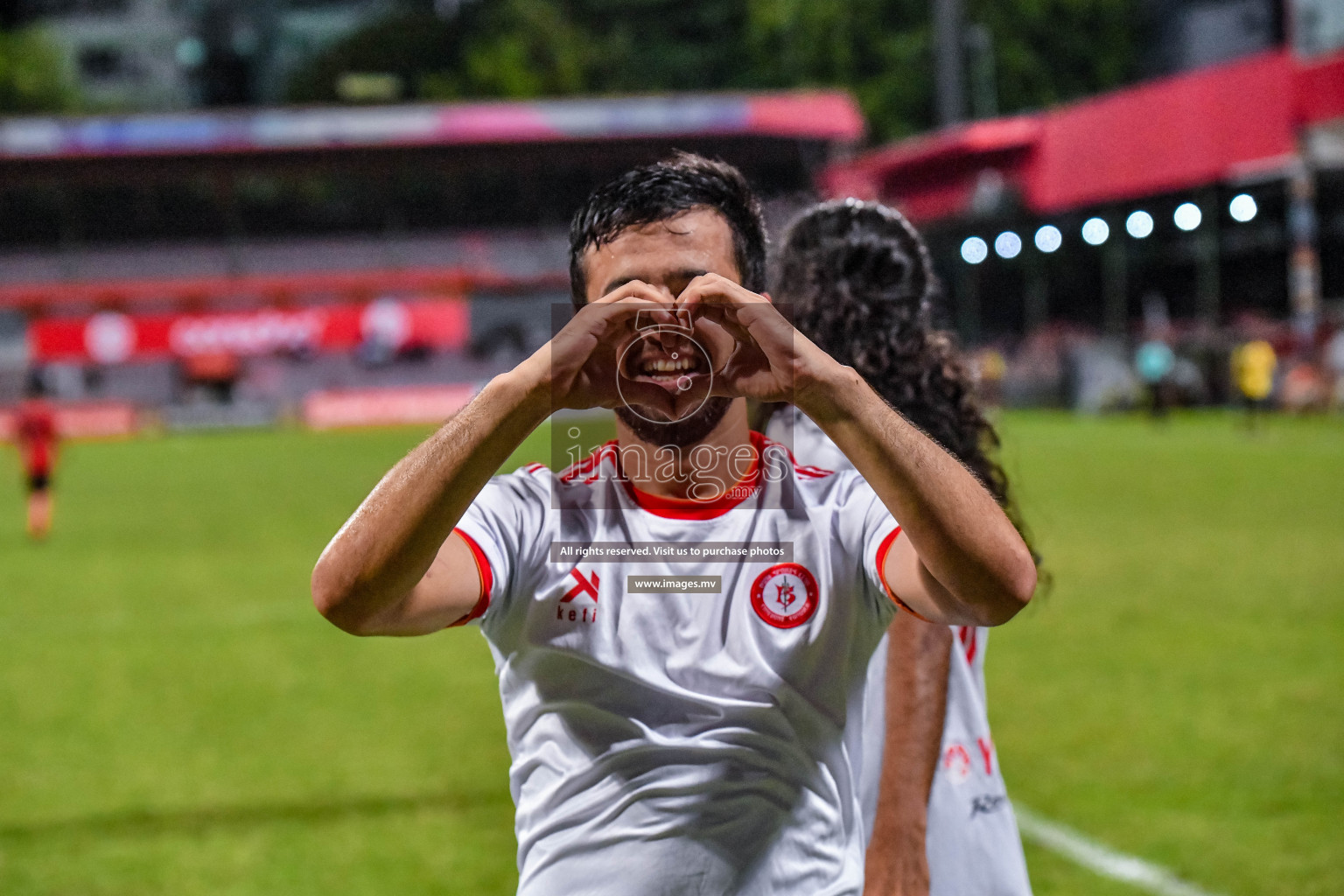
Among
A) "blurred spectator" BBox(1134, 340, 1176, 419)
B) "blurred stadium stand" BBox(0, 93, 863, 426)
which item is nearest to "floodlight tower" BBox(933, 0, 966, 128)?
"blurred spectator" BBox(1134, 340, 1176, 419)

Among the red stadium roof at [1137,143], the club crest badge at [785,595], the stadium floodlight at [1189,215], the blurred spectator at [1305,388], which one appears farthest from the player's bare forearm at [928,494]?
the blurred spectator at [1305,388]

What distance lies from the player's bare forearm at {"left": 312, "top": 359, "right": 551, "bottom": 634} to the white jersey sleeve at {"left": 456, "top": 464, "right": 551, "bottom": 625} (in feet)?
0.28

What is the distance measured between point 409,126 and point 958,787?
47659 millimetres

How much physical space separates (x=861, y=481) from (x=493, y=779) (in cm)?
466

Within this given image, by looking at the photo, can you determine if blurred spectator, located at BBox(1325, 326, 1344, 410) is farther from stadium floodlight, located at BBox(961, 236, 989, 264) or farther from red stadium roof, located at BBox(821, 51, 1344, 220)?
stadium floodlight, located at BBox(961, 236, 989, 264)

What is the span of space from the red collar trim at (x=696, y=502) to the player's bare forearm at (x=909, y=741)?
1.81ft

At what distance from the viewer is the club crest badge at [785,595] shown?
75.9 inches

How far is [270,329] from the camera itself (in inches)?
A: 1763

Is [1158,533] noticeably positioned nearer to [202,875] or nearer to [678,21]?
[202,875]

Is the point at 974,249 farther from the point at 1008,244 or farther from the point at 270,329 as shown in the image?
the point at 270,329

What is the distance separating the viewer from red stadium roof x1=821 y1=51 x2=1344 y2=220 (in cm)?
2542

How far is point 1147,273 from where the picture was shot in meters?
38.7

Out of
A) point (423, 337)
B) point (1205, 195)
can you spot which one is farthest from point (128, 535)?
point (423, 337)

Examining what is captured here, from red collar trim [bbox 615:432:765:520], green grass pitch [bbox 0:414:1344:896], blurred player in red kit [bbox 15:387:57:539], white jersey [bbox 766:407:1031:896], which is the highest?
red collar trim [bbox 615:432:765:520]
